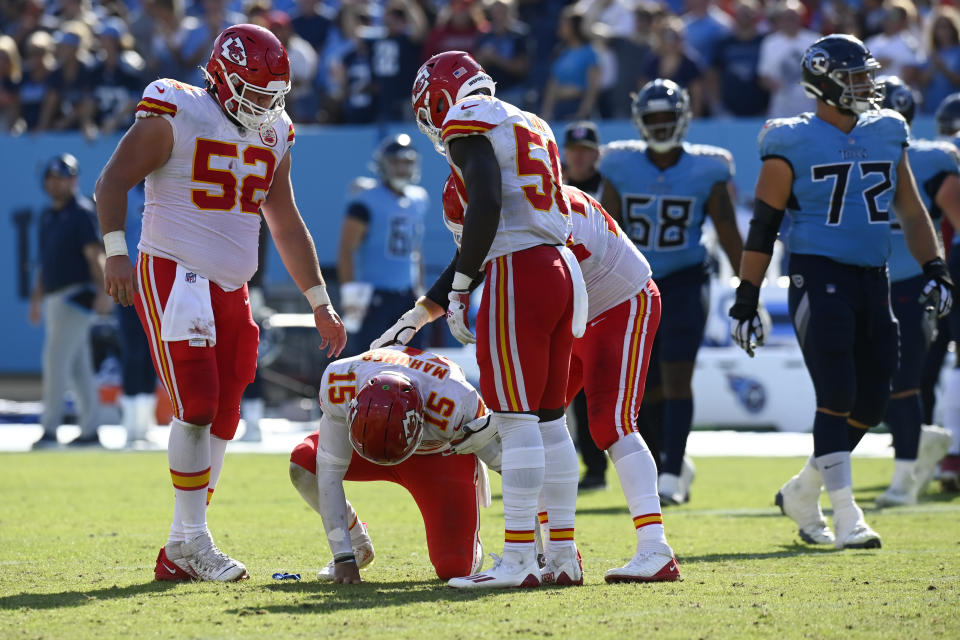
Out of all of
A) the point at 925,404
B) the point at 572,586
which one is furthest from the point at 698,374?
the point at 572,586

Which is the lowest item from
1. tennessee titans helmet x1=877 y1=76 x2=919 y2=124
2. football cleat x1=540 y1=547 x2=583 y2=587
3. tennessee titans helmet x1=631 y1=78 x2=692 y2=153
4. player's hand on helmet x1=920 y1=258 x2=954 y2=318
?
football cleat x1=540 y1=547 x2=583 y2=587

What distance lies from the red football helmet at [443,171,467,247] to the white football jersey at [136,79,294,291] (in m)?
0.71

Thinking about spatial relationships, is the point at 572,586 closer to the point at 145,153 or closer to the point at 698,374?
the point at 145,153

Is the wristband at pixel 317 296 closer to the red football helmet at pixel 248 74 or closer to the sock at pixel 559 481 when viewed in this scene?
the red football helmet at pixel 248 74

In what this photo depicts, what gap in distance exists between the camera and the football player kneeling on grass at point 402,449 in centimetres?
461

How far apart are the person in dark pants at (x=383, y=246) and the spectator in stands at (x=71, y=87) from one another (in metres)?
5.04

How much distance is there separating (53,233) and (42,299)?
28.7 inches

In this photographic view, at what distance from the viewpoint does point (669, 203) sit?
Result: 749 centimetres

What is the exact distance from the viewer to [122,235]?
4875 mm

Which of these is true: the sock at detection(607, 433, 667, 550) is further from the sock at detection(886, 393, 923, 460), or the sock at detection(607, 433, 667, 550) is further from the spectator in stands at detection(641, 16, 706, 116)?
the spectator in stands at detection(641, 16, 706, 116)

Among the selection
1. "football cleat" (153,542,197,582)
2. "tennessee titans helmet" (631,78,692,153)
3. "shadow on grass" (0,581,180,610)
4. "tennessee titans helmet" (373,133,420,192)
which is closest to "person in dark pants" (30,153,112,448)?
"tennessee titans helmet" (373,133,420,192)

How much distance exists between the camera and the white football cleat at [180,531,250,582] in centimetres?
490

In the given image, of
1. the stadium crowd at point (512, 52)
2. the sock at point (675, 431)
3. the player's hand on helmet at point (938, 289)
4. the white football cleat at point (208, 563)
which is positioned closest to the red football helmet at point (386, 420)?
the white football cleat at point (208, 563)

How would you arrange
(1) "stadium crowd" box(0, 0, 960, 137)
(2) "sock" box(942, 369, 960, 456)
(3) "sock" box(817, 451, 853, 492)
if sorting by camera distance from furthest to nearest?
(1) "stadium crowd" box(0, 0, 960, 137), (2) "sock" box(942, 369, 960, 456), (3) "sock" box(817, 451, 853, 492)
